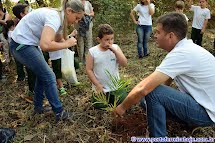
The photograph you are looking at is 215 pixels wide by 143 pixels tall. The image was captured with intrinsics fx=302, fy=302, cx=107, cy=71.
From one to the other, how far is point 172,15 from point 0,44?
4.04m

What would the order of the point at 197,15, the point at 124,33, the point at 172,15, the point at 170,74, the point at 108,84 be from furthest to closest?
the point at 124,33 → the point at 197,15 → the point at 108,84 → the point at 172,15 → the point at 170,74

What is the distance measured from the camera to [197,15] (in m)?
6.62

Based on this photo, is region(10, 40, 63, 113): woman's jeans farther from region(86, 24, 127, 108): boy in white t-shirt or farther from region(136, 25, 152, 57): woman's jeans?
region(136, 25, 152, 57): woman's jeans

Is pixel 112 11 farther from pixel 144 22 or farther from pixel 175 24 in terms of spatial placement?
pixel 175 24

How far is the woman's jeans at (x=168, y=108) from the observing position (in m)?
2.67

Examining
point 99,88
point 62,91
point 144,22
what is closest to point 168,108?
point 99,88

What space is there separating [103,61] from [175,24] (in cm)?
116

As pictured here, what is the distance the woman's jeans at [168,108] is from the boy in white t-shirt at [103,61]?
900 mm

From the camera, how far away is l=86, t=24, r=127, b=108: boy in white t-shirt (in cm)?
349

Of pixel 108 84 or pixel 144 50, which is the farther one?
pixel 144 50

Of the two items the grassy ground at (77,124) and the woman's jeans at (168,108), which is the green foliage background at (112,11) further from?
the woman's jeans at (168,108)

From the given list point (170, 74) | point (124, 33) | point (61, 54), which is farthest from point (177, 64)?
point (124, 33)

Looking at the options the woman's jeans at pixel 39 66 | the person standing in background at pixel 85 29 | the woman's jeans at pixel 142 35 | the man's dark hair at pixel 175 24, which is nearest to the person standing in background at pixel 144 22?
the woman's jeans at pixel 142 35

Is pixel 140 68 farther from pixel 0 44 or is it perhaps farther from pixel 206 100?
pixel 206 100
